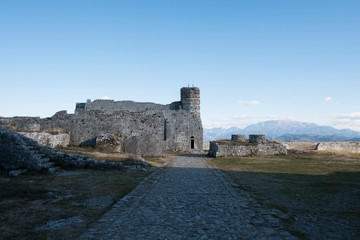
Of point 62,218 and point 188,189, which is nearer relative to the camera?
point 62,218

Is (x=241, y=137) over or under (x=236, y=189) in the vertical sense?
over

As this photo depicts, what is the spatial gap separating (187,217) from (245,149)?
2114 centimetres

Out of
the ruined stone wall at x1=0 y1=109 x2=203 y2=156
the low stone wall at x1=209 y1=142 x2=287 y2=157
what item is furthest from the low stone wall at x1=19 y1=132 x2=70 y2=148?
the low stone wall at x1=209 y1=142 x2=287 y2=157

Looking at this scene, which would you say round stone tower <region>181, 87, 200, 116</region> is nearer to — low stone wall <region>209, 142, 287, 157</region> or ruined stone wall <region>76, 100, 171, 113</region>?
ruined stone wall <region>76, 100, 171, 113</region>

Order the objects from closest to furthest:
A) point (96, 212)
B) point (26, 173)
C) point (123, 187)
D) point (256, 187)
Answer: point (96, 212), point (123, 187), point (256, 187), point (26, 173)

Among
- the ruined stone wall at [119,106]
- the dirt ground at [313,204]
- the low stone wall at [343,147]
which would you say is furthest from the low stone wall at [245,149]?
the low stone wall at [343,147]

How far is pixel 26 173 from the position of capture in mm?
10805

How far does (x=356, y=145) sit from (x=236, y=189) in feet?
143

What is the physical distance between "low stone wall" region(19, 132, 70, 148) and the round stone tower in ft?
79.7

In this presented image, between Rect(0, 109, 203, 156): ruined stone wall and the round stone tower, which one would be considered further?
the round stone tower

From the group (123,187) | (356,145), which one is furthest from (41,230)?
(356,145)

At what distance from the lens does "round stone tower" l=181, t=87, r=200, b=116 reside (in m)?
42.9

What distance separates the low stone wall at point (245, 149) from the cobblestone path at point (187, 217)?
1619 cm

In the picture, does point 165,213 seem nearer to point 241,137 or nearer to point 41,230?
point 41,230
